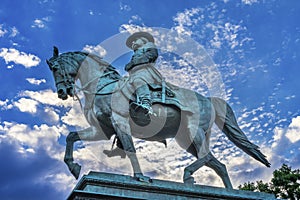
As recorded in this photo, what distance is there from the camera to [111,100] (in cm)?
891

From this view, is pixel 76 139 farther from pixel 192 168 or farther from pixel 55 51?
pixel 192 168

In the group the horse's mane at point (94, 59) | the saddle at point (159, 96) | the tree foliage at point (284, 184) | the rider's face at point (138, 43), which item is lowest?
the saddle at point (159, 96)

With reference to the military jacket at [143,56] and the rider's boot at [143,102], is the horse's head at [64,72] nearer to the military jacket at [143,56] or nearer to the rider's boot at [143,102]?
the military jacket at [143,56]

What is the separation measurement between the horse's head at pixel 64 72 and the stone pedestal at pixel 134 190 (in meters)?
2.10

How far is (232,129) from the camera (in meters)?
10.0

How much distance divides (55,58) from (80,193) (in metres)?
3.51

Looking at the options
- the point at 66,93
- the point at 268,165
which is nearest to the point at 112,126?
the point at 66,93

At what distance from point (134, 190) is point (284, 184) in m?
16.3

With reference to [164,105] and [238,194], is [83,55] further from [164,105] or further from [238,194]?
[238,194]

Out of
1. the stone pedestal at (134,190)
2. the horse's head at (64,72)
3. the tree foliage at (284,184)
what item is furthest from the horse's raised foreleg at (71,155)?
the tree foliage at (284,184)

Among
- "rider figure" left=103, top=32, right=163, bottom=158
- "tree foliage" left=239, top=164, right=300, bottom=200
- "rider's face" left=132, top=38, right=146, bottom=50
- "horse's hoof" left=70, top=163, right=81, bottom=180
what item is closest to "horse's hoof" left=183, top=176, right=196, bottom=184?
"rider figure" left=103, top=32, right=163, bottom=158

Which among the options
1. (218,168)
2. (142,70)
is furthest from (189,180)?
(142,70)

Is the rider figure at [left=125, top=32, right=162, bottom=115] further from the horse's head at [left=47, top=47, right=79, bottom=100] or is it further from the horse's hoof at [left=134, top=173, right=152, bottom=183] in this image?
the horse's hoof at [left=134, top=173, right=152, bottom=183]

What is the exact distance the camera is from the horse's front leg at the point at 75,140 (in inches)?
333
